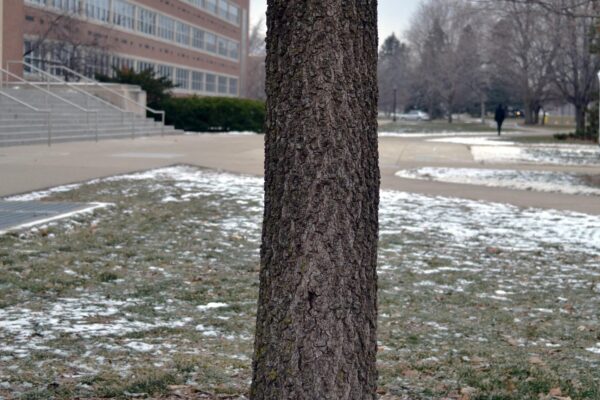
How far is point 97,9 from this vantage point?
48.0 m

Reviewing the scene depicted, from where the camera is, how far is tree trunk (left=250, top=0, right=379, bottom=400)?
362 cm

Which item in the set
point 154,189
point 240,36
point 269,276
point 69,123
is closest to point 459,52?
point 240,36

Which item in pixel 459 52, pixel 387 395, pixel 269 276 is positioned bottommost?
pixel 387 395

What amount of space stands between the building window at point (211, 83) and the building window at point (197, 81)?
4.59 feet

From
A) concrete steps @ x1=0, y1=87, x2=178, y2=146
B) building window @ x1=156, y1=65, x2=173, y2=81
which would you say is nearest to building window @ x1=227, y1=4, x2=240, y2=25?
building window @ x1=156, y1=65, x2=173, y2=81

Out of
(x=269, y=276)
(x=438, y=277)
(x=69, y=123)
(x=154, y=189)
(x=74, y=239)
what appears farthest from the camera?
(x=69, y=123)

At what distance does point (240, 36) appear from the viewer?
273 ft

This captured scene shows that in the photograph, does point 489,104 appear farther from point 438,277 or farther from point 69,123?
point 438,277

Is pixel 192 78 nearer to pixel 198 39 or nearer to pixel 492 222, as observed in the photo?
pixel 198 39

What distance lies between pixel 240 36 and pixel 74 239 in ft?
245

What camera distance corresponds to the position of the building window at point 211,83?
2842 inches

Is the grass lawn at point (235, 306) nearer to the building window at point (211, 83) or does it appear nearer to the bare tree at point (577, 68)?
the bare tree at point (577, 68)

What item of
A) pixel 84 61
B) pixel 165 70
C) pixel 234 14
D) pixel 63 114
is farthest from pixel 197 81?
pixel 63 114

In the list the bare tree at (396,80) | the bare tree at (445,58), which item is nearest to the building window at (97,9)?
the bare tree at (445,58)
